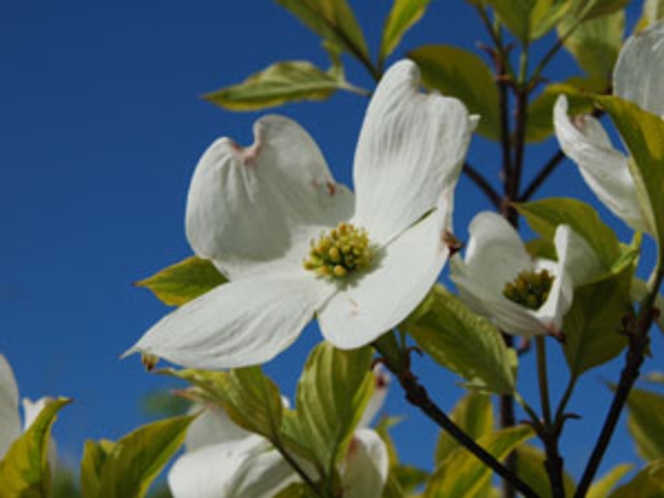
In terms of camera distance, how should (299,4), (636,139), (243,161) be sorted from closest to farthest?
(636,139)
(243,161)
(299,4)

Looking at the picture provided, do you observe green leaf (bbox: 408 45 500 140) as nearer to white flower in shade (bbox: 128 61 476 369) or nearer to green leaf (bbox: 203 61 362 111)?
green leaf (bbox: 203 61 362 111)

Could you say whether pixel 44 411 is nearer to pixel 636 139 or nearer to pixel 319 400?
pixel 319 400

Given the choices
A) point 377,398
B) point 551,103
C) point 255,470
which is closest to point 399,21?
point 551,103

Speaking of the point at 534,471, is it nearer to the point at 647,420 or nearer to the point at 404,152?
the point at 647,420

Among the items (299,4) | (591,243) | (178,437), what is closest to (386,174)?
(591,243)

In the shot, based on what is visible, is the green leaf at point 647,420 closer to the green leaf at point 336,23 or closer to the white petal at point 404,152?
the white petal at point 404,152

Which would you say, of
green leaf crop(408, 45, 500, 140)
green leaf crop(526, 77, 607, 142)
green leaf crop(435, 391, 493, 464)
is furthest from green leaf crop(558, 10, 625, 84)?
green leaf crop(435, 391, 493, 464)
